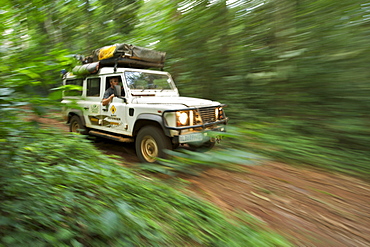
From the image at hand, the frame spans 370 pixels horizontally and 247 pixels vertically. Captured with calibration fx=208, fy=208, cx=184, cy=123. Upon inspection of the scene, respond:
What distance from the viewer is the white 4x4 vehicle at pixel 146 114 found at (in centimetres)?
352

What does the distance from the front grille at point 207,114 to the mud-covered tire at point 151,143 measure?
767 millimetres

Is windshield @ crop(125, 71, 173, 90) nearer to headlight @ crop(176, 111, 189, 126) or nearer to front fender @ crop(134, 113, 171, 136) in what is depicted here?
front fender @ crop(134, 113, 171, 136)

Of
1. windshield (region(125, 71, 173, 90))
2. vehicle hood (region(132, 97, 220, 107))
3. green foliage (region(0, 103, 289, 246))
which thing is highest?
windshield (region(125, 71, 173, 90))

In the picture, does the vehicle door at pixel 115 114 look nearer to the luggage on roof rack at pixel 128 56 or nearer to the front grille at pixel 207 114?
the luggage on roof rack at pixel 128 56

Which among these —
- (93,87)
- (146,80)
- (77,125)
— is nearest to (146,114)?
(146,80)

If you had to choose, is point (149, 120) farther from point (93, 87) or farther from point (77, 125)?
point (77, 125)

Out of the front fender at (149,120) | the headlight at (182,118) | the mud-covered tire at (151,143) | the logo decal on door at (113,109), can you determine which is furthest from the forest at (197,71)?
the logo decal on door at (113,109)

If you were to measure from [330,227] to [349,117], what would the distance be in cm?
152

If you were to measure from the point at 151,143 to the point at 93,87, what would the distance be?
251 centimetres

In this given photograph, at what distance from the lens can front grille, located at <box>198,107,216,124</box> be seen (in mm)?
3834

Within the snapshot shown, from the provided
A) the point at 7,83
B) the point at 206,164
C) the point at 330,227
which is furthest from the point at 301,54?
the point at 7,83

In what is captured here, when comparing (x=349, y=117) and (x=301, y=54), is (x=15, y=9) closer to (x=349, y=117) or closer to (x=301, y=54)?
(x=301, y=54)

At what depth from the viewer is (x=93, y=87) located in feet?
17.4

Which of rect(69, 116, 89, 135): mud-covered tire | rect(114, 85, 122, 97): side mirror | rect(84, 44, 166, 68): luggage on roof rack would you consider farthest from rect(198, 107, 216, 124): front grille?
rect(69, 116, 89, 135): mud-covered tire
